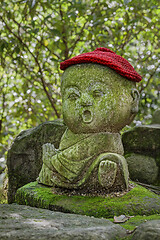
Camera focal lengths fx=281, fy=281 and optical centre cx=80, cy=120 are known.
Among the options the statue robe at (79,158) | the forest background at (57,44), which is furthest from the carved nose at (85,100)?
the forest background at (57,44)

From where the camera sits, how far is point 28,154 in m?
4.33

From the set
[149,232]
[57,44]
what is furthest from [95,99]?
[57,44]

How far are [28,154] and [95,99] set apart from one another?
172cm

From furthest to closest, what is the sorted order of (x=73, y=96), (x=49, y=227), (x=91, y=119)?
(x=73, y=96) → (x=91, y=119) → (x=49, y=227)

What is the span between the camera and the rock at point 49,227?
1.59 metres

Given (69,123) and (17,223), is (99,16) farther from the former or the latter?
(17,223)

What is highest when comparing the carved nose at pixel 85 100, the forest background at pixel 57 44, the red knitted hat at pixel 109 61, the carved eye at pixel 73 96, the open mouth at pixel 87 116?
the forest background at pixel 57 44

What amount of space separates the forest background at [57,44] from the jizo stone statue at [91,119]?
2.23 m

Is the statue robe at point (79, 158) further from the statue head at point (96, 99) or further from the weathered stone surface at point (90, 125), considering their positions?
the statue head at point (96, 99)

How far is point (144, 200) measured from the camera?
2.85 metres

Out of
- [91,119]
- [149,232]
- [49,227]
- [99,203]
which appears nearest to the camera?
[149,232]

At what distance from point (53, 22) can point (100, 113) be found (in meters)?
2.93

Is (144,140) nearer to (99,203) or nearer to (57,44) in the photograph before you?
(99,203)

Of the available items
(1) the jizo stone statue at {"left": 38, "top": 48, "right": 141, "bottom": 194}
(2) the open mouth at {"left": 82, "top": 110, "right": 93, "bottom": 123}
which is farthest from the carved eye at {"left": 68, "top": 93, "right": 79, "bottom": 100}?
(2) the open mouth at {"left": 82, "top": 110, "right": 93, "bottom": 123}
